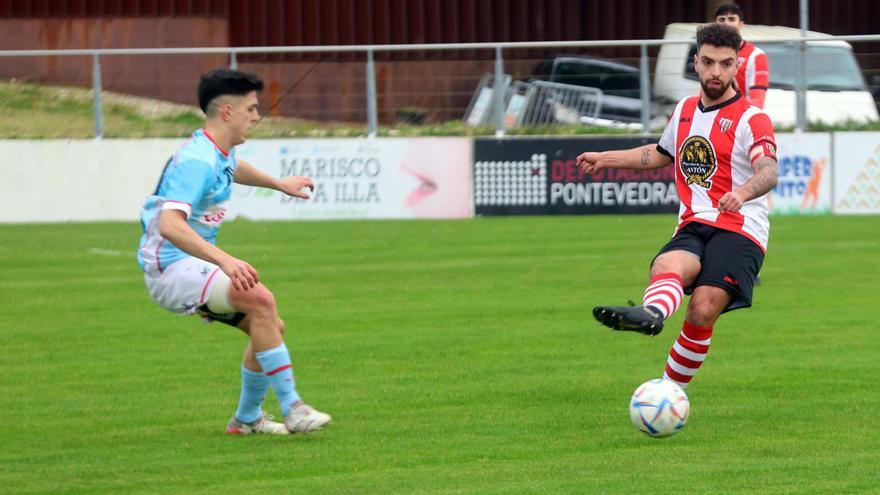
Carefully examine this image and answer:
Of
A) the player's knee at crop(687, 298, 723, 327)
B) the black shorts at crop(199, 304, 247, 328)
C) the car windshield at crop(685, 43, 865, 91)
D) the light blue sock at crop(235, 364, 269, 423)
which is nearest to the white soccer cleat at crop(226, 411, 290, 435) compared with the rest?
the light blue sock at crop(235, 364, 269, 423)

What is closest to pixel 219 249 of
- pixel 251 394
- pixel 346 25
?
pixel 251 394

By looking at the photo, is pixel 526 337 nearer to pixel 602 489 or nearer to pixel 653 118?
pixel 602 489

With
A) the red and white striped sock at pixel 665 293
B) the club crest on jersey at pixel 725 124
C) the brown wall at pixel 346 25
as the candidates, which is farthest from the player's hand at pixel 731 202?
the brown wall at pixel 346 25

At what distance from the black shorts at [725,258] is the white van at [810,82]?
39.8ft

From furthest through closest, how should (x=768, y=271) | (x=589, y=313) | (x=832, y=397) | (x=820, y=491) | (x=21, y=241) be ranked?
(x=21, y=241)
(x=768, y=271)
(x=589, y=313)
(x=832, y=397)
(x=820, y=491)

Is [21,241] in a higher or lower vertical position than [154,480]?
lower

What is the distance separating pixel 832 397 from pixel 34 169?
13639 mm

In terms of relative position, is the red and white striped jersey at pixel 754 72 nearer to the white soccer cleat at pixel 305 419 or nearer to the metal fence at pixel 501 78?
the metal fence at pixel 501 78

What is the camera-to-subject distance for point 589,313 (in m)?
11.2

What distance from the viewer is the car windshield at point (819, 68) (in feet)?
65.0

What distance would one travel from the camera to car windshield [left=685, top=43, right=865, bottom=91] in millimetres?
19812

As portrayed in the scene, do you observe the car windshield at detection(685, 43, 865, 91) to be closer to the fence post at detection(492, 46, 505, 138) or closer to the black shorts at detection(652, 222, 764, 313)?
the fence post at detection(492, 46, 505, 138)

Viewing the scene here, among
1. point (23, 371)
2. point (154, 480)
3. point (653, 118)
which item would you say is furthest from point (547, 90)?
point (154, 480)

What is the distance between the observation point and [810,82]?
65.1 feet
